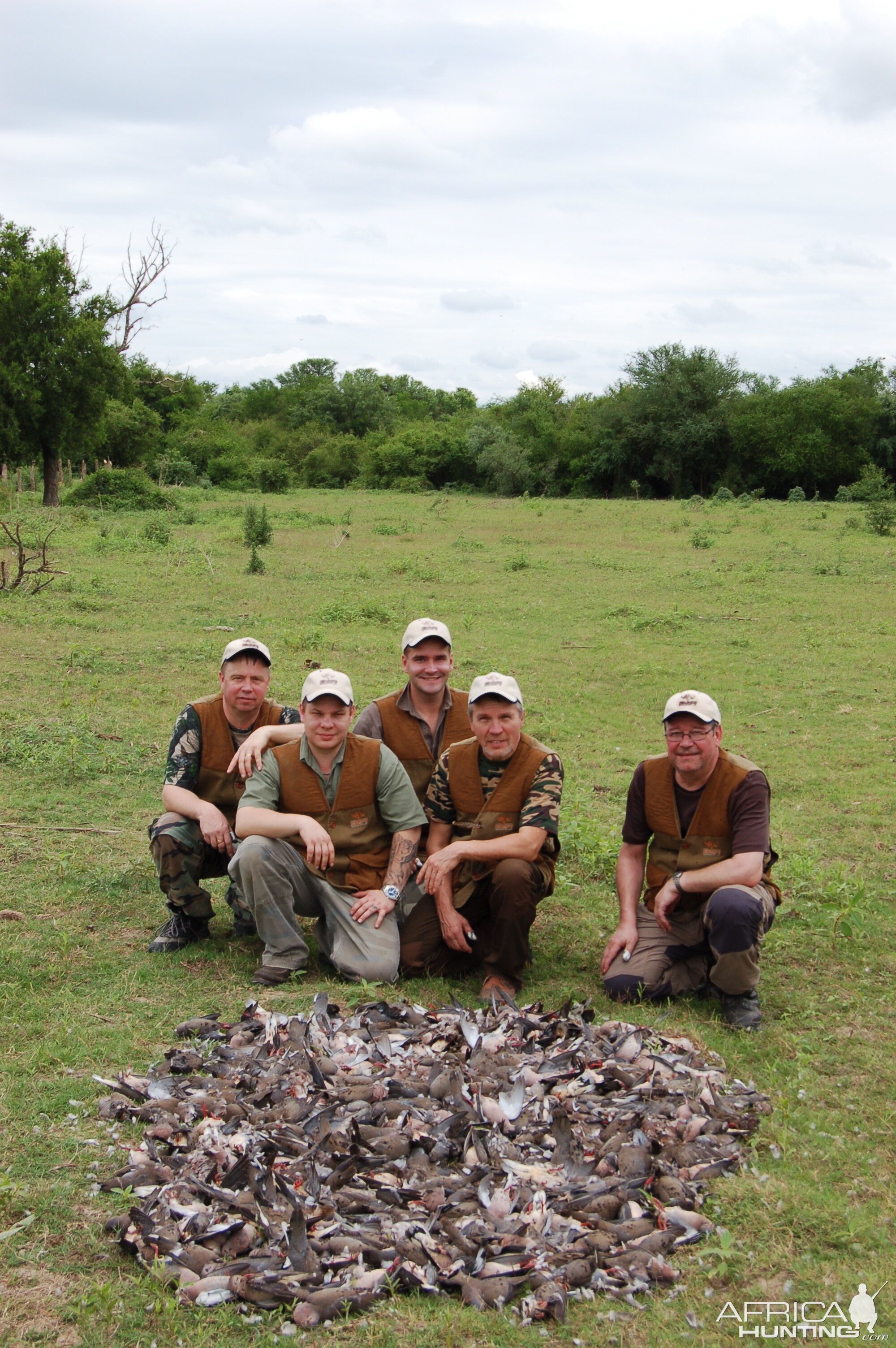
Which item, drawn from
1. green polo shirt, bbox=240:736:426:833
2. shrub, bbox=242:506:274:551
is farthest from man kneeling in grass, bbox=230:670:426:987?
shrub, bbox=242:506:274:551

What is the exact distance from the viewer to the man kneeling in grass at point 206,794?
521cm

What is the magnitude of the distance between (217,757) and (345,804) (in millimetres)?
789

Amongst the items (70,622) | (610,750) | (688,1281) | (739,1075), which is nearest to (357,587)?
(70,622)

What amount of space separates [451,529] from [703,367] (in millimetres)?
20997

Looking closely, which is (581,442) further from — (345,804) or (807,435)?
(345,804)

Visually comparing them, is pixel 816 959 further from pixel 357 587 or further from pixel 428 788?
pixel 357 587

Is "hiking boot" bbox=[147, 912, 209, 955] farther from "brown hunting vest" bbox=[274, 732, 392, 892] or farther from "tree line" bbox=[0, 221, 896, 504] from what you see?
"tree line" bbox=[0, 221, 896, 504]

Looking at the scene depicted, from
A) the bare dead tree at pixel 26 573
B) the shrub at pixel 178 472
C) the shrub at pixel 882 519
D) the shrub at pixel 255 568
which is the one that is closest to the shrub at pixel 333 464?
the shrub at pixel 178 472

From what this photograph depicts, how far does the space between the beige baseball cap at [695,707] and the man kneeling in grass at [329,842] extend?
1198 millimetres

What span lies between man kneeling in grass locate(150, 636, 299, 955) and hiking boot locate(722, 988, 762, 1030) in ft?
7.02

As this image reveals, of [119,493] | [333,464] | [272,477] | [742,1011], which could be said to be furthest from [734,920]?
[333,464]

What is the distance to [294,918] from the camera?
4.99 metres

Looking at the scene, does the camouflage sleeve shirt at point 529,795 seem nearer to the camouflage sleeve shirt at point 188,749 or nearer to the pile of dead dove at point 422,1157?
the camouflage sleeve shirt at point 188,749

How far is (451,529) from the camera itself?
998 inches
